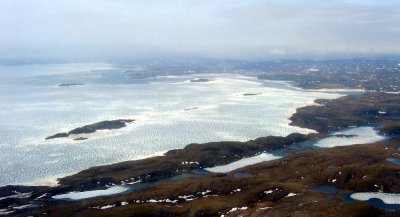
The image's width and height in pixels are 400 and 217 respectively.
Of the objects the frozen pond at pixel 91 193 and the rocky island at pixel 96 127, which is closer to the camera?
the frozen pond at pixel 91 193

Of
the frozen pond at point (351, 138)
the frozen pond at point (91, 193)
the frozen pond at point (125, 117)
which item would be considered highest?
the frozen pond at point (125, 117)

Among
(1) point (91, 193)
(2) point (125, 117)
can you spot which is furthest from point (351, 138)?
(1) point (91, 193)

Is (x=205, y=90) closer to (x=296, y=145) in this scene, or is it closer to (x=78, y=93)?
(x=78, y=93)

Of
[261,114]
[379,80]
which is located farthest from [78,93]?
[379,80]

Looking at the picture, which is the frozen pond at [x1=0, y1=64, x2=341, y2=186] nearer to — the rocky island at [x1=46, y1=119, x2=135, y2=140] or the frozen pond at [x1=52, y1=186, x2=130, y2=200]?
the rocky island at [x1=46, y1=119, x2=135, y2=140]

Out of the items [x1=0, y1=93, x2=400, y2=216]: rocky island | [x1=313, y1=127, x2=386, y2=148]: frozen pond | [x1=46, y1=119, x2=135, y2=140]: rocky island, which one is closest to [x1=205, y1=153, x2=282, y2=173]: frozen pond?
[x1=0, y1=93, x2=400, y2=216]: rocky island

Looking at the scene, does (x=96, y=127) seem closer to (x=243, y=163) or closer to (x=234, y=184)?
(x=243, y=163)

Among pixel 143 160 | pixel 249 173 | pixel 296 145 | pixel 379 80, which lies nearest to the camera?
pixel 249 173

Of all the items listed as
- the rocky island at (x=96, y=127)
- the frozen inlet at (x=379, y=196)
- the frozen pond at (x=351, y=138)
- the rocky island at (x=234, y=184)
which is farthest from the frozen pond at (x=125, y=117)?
the frozen inlet at (x=379, y=196)

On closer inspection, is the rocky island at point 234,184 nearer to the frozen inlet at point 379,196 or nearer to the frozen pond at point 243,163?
the frozen inlet at point 379,196
